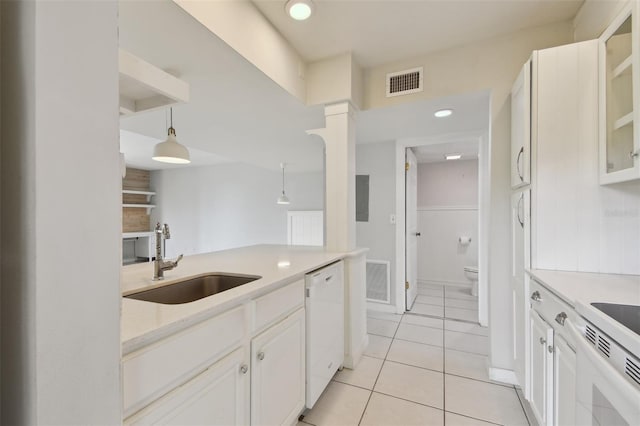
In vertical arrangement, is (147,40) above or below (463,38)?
below

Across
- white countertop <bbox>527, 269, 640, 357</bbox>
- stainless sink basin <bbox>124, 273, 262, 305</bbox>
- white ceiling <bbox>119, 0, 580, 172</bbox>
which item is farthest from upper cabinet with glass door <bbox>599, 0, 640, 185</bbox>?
stainless sink basin <bbox>124, 273, 262, 305</bbox>

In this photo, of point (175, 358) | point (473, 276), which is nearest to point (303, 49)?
point (175, 358)

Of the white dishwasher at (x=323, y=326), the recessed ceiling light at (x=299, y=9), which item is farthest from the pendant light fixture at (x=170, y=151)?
the white dishwasher at (x=323, y=326)

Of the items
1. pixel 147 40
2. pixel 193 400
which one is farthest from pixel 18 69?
pixel 147 40

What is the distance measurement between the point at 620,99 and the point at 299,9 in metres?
1.72

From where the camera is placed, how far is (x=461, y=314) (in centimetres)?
333

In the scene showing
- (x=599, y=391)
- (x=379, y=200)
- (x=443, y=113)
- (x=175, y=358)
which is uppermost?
(x=443, y=113)

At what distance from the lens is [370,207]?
3.60 m

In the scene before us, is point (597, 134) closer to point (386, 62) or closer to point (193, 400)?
point (386, 62)

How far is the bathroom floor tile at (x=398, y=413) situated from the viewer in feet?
5.25

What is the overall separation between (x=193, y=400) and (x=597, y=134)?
7.12 feet

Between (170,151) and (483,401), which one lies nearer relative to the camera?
(483,401)

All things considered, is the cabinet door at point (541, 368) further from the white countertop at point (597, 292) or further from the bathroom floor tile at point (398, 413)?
the bathroom floor tile at point (398, 413)

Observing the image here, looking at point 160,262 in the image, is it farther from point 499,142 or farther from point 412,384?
point 499,142
